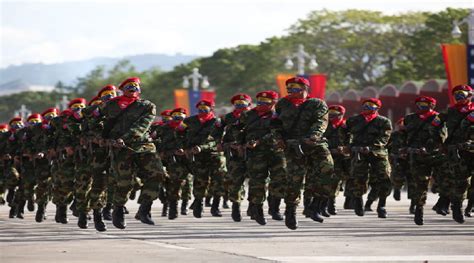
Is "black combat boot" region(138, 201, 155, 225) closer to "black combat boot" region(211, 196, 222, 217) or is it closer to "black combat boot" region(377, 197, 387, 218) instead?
"black combat boot" region(211, 196, 222, 217)

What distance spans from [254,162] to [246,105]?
96.6 inches

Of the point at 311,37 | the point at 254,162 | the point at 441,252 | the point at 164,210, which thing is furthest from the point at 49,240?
the point at 311,37

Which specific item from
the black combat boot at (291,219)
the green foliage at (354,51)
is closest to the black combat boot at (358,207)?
the black combat boot at (291,219)

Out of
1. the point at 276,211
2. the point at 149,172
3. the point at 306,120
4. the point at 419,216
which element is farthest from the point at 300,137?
the point at 419,216

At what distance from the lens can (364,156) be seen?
63.7 feet

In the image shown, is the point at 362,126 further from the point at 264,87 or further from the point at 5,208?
the point at 264,87

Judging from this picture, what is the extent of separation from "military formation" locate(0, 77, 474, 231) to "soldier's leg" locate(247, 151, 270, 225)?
1 cm

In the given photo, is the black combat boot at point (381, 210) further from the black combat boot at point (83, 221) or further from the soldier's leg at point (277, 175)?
the black combat boot at point (83, 221)

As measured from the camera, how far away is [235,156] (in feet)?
61.4

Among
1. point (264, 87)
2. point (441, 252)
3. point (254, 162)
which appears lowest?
point (441, 252)

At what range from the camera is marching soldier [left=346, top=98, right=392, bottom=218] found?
1927 cm

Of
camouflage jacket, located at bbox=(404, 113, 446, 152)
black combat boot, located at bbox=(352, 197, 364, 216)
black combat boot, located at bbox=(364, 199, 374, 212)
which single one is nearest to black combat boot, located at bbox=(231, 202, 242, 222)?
black combat boot, located at bbox=(352, 197, 364, 216)

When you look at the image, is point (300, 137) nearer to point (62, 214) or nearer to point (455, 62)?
point (62, 214)

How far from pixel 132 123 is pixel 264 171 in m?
2.23
